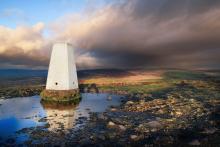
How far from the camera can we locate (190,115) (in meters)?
26.5

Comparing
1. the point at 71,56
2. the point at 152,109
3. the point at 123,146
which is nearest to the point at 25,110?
the point at 71,56

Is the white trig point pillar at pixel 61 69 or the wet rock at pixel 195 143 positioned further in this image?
the white trig point pillar at pixel 61 69

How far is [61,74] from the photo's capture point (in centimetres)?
3650

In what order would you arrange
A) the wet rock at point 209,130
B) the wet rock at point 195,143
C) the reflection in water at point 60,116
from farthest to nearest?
the reflection in water at point 60,116 → the wet rock at point 209,130 → the wet rock at point 195,143

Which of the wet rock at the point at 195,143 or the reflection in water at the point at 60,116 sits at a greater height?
the reflection in water at the point at 60,116

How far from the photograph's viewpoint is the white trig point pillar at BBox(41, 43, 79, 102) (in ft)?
120

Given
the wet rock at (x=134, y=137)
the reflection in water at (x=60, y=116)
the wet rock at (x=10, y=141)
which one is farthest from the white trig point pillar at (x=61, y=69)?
the wet rock at (x=134, y=137)

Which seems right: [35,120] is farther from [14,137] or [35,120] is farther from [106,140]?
[106,140]

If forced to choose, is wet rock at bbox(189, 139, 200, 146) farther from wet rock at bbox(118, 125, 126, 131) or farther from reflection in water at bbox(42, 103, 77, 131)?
reflection in water at bbox(42, 103, 77, 131)

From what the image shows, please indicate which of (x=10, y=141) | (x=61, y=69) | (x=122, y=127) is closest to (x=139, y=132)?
(x=122, y=127)

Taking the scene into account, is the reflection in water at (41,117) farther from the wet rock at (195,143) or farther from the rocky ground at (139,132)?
the wet rock at (195,143)

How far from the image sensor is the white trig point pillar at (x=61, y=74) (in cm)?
3662

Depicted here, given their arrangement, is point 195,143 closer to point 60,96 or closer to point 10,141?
point 10,141

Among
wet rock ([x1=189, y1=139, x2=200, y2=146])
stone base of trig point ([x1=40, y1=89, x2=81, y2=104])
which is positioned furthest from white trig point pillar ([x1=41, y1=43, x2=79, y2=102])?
wet rock ([x1=189, y1=139, x2=200, y2=146])
